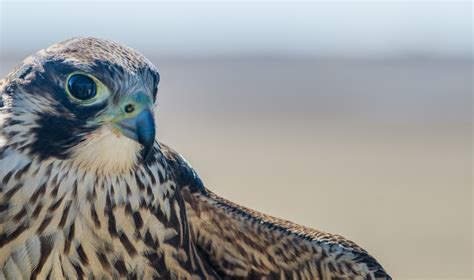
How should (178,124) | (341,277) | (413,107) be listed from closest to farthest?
1. (341,277)
2. (178,124)
3. (413,107)

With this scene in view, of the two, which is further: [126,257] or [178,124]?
[178,124]

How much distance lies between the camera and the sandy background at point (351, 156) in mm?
16234

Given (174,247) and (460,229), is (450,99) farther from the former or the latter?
(174,247)

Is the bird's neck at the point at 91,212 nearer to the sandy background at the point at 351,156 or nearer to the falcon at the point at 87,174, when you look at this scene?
the falcon at the point at 87,174

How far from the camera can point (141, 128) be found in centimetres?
Answer: 380

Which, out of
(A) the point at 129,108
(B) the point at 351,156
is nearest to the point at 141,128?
(A) the point at 129,108

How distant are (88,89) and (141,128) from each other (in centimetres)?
24

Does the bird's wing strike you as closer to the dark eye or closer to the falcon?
the falcon

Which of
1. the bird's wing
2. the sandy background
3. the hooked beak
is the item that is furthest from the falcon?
the sandy background

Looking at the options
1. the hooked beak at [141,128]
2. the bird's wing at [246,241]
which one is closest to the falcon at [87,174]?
the hooked beak at [141,128]

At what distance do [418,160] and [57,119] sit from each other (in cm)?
2107

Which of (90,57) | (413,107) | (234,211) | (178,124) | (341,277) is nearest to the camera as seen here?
(90,57)

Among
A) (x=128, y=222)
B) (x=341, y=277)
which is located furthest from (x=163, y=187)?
(x=341, y=277)

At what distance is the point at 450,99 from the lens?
42875 millimetres
